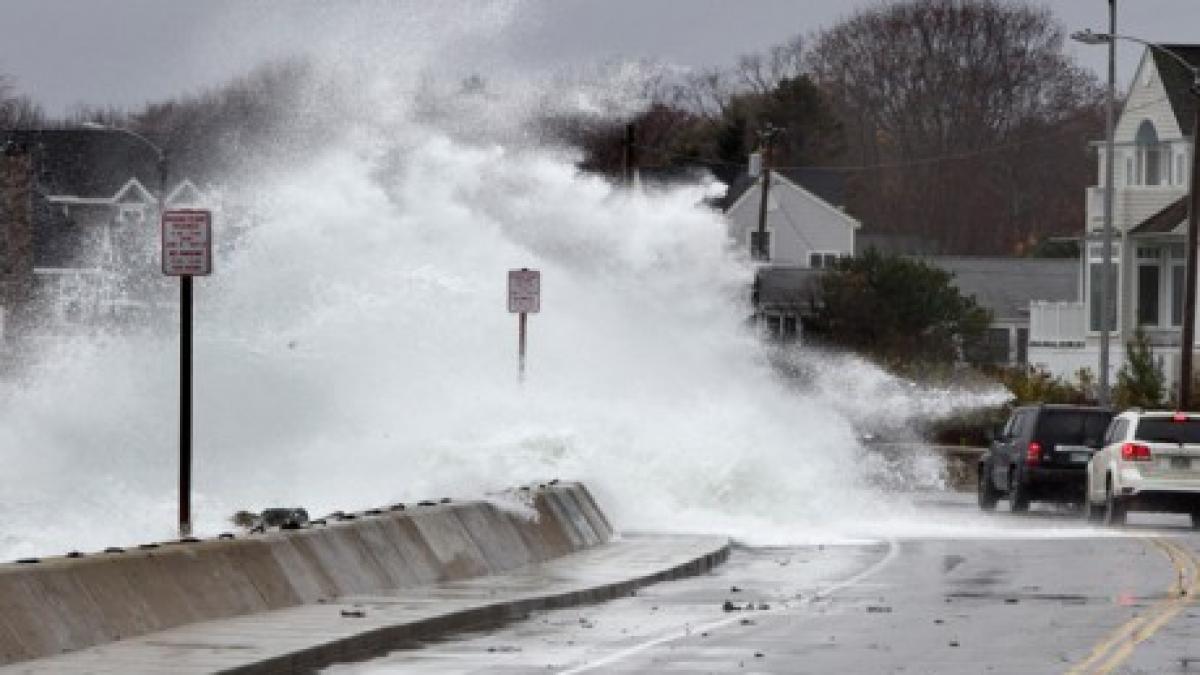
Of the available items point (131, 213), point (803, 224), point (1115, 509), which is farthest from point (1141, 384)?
point (803, 224)

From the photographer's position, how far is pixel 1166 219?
7575 centimetres

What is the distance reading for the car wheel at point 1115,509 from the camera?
3862 centimetres

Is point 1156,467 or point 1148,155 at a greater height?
point 1148,155

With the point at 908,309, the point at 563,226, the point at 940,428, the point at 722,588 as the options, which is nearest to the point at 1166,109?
the point at 908,309

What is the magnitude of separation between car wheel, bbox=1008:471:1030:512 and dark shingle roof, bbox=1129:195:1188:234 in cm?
3146

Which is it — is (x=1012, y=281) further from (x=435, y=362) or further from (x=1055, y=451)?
(x=435, y=362)

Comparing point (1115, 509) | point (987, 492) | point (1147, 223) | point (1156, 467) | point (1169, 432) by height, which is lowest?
point (987, 492)

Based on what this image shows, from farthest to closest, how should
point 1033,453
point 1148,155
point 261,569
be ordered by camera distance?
1. point 1148,155
2. point 1033,453
3. point 261,569

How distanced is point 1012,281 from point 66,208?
31.2m

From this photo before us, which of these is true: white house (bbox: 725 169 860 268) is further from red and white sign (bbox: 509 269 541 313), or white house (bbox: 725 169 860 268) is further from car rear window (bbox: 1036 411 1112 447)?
red and white sign (bbox: 509 269 541 313)

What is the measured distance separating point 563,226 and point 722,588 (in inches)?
764

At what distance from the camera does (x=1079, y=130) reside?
12031 cm

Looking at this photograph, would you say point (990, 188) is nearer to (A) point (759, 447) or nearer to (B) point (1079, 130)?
(B) point (1079, 130)

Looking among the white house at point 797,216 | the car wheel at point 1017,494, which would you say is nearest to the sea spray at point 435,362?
the car wheel at point 1017,494
